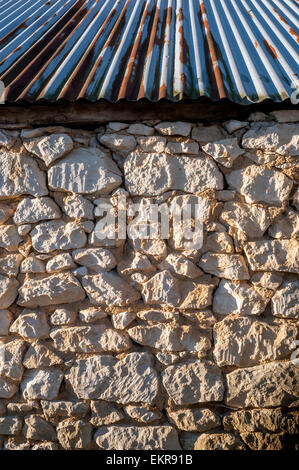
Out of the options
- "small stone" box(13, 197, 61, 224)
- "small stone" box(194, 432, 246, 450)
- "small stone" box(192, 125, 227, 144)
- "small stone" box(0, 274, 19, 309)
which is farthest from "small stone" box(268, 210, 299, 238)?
"small stone" box(0, 274, 19, 309)

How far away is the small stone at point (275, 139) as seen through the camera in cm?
215

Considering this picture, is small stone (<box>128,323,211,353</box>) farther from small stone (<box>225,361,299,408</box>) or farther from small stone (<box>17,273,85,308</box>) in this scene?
small stone (<box>17,273,85,308</box>)

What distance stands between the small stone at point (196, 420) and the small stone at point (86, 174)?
1.31 metres

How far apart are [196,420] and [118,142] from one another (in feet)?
5.28

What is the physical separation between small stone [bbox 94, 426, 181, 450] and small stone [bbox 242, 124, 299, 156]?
164cm

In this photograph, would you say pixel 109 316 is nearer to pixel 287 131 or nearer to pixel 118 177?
pixel 118 177

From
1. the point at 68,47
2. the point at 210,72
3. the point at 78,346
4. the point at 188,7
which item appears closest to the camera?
the point at 78,346

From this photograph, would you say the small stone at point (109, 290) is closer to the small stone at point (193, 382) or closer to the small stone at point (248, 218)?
the small stone at point (193, 382)

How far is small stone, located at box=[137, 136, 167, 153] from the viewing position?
221cm

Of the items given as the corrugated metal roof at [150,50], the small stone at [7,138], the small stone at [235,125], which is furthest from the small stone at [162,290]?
the small stone at [7,138]

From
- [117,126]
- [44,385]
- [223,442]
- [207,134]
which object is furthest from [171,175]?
[223,442]
